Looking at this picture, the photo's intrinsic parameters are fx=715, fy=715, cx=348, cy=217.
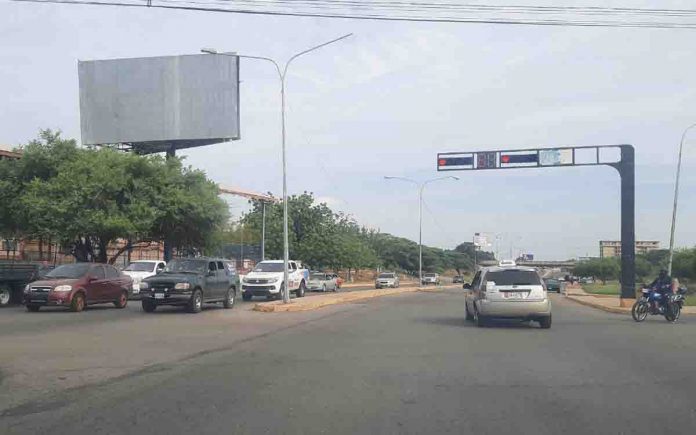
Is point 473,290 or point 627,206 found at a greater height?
point 627,206

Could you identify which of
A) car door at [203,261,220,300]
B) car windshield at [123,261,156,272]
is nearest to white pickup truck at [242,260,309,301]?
car windshield at [123,261,156,272]

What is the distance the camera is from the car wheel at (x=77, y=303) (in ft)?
74.5

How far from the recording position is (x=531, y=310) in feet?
59.4

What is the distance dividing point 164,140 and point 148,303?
23058 millimetres

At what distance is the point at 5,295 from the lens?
26.0 metres

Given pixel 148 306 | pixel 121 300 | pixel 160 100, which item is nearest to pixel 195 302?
pixel 148 306

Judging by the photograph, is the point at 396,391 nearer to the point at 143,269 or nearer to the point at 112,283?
the point at 112,283

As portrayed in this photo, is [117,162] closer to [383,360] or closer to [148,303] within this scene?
[148,303]

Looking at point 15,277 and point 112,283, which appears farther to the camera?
point 15,277

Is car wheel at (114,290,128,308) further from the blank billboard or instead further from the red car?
the blank billboard

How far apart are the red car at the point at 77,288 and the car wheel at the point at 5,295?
11.2 ft

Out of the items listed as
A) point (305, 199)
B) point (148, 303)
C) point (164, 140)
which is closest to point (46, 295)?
point (148, 303)

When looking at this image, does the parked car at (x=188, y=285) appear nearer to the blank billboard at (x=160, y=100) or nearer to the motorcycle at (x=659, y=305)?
the motorcycle at (x=659, y=305)

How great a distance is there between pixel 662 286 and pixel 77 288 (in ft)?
59.5
